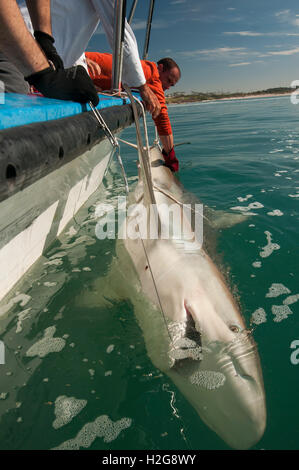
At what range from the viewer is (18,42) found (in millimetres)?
1747

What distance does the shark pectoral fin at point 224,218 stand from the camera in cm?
346

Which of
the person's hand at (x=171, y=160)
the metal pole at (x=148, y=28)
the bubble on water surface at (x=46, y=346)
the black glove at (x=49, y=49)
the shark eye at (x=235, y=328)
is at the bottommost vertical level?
the bubble on water surface at (x=46, y=346)

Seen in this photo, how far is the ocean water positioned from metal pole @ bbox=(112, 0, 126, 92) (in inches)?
63.8

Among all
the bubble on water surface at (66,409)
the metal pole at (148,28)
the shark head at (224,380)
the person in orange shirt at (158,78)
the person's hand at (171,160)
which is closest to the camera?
the shark head at (224,380)

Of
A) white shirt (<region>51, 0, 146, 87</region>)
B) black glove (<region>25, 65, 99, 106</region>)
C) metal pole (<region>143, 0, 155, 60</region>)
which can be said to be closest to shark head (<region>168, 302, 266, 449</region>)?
black glove (<region>25, 65, 99, 106</region>)

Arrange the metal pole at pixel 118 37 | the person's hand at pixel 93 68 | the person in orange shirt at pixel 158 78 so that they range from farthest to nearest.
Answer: the person in orange shirt at pixel 158 78 < the person's hand at pixel 93 68 < the metal pole at pixel 118 37

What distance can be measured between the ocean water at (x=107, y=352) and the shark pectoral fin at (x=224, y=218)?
0.13 meters

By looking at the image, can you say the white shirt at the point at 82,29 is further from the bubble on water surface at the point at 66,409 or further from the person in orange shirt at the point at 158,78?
the bubble on water surface at the point at 66,409

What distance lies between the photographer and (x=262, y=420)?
1369mm

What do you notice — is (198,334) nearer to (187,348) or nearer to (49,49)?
(187,348)

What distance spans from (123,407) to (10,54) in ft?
6.65

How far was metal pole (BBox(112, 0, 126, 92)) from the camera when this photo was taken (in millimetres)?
2680

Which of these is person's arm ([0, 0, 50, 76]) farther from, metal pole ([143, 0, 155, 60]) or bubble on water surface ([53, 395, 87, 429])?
metal pole ([143, 0, 155, 60])

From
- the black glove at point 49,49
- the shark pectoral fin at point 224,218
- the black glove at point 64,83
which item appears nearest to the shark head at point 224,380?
the black glove at point 64,83
